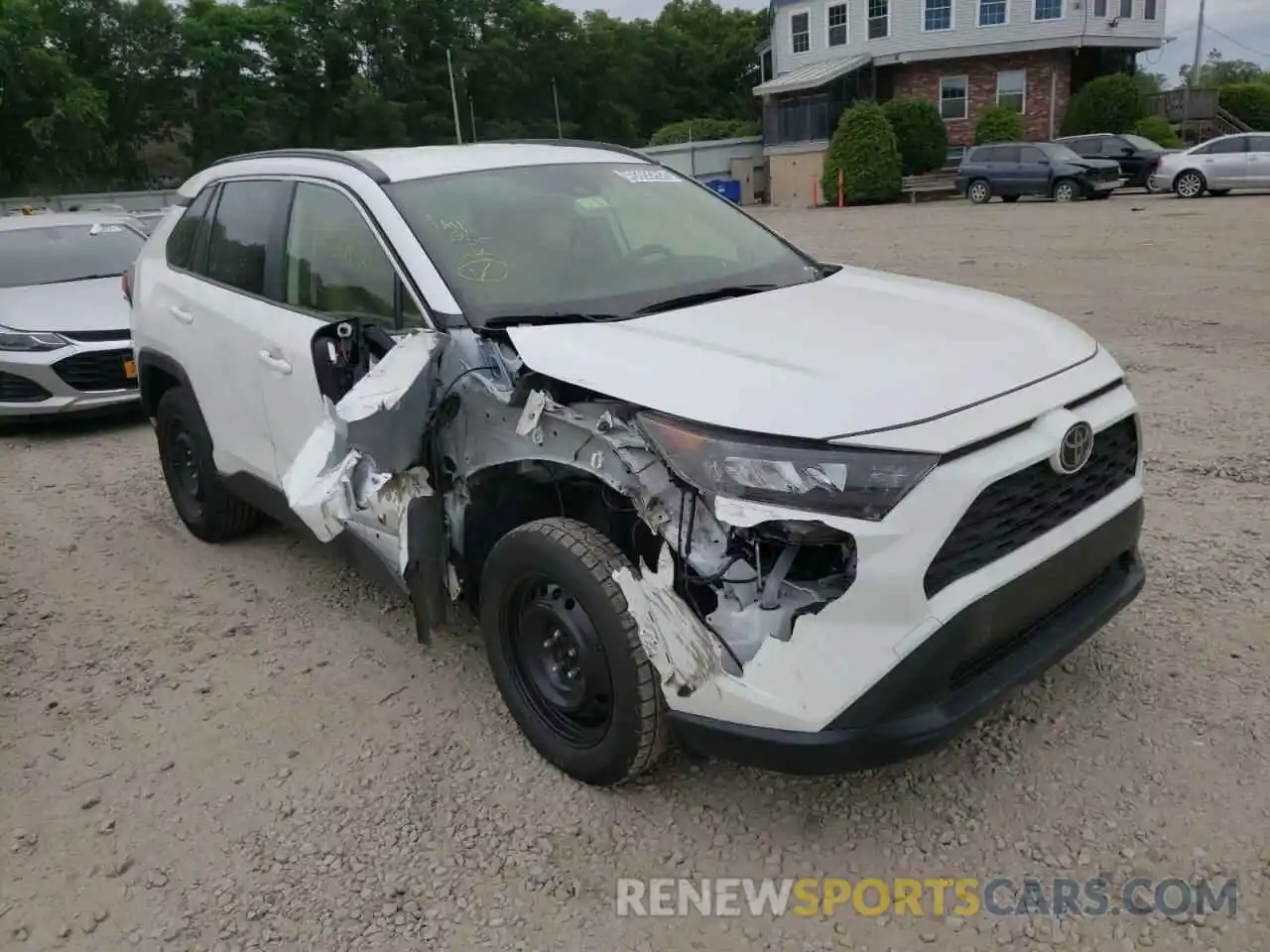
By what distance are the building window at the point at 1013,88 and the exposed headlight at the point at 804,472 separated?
38.0 meters

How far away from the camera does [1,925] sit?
8.96 feet

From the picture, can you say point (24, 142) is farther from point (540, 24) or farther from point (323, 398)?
point (323, 398)

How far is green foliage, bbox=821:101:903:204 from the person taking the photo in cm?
3033

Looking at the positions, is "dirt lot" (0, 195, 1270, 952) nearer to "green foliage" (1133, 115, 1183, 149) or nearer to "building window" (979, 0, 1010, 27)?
"green foliage" (1133, 115, 1183, 149)

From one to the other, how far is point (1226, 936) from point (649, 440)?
5.86 ft

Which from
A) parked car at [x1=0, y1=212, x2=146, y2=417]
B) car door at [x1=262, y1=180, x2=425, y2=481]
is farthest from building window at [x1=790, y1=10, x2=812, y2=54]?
car door at [x1=262, y1=180, x2=425, y2=481]

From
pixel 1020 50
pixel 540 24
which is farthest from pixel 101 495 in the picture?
pixel 540 24

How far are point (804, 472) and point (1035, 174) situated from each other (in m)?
24.7

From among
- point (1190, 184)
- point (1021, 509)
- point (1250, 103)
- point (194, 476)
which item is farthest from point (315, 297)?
point (1250, 103)

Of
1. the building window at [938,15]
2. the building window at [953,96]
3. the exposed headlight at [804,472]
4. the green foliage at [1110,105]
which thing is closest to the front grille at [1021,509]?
the exposed headlight at [804,472]

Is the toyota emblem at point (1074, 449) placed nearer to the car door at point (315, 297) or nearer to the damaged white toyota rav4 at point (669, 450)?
the damaged white toyota rav4 at point (669, 450)

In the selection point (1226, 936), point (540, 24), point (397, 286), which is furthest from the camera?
point (540, 24)

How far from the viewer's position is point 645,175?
429 cm

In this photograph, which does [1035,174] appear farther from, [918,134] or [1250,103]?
[1250,103]
